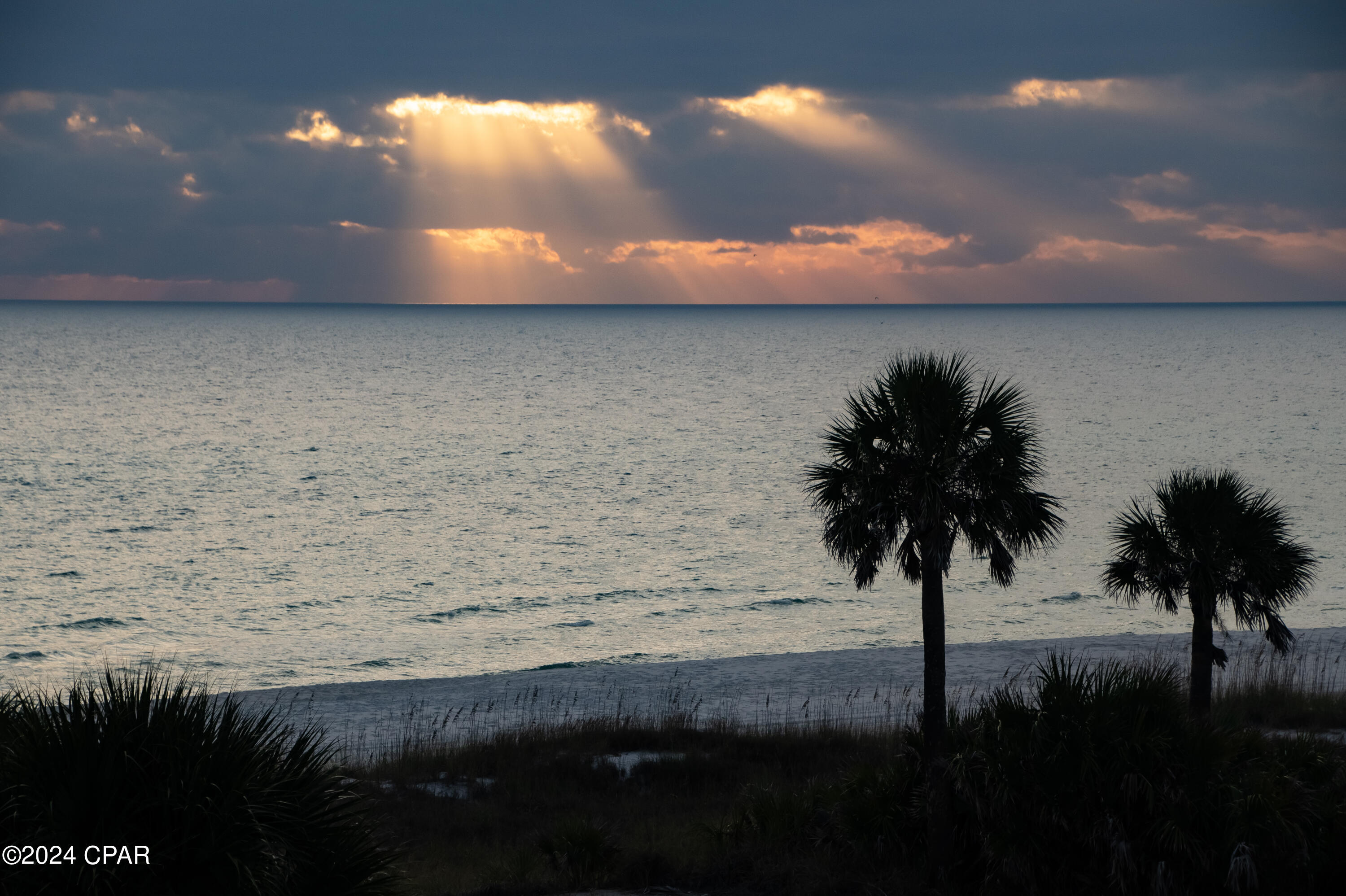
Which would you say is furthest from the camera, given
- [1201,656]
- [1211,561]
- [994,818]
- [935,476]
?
[1201,656]

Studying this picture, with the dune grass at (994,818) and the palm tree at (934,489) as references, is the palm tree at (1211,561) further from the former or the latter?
the palm tree at (934,489)

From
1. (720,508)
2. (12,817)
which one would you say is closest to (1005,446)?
(12,817)

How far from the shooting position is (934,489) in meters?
12.5

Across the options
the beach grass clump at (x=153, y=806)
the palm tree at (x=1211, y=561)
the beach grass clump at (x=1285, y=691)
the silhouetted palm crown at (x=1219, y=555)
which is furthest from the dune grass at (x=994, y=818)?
the beach grass clump at (x=153, y=806)

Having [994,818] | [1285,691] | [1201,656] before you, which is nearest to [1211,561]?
[1201,656]

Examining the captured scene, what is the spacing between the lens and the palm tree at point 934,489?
12.6 meters

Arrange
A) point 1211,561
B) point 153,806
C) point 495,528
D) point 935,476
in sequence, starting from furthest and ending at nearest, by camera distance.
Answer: point 495,528 < point 1211,561 < point 935,476 < point 153,806

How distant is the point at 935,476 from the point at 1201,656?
6823 millimetres

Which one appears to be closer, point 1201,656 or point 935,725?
point 935,725

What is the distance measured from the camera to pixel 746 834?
13.9 meters

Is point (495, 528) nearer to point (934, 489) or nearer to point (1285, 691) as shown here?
point (1285, 691)

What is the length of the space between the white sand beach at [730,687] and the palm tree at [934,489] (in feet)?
30.7

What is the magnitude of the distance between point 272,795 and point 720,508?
53.0 m

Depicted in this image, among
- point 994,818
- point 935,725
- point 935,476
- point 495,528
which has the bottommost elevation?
point 495,528
